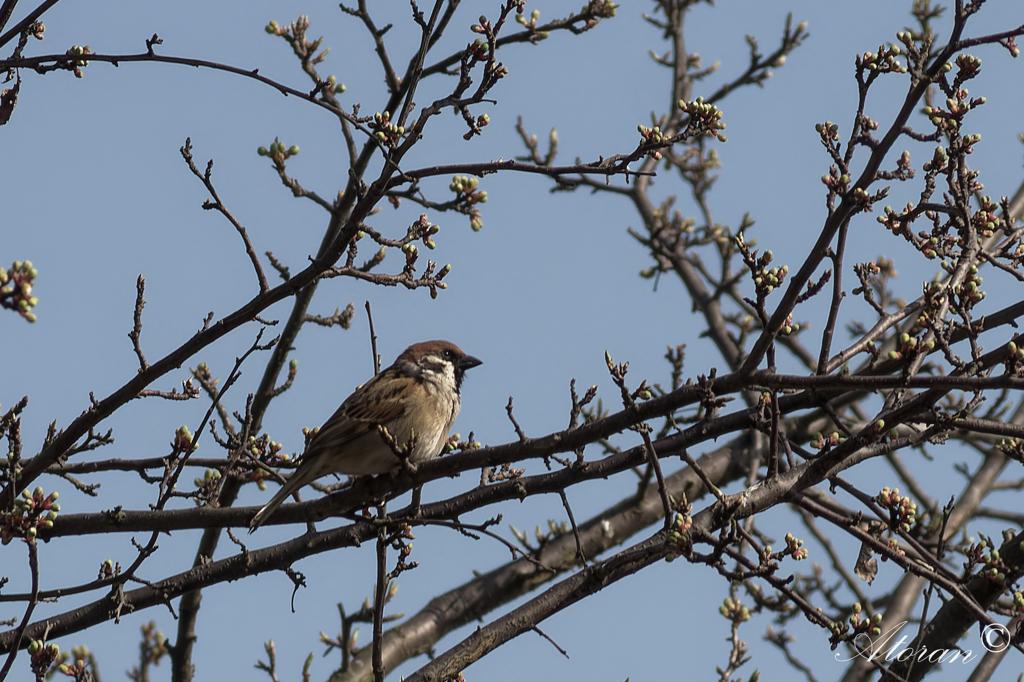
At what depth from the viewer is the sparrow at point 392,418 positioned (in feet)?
16.3

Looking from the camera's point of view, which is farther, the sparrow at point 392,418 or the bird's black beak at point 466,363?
the bird's black beak at point 466,363

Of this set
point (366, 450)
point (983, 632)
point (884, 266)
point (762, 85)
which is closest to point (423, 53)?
point (366, 450)

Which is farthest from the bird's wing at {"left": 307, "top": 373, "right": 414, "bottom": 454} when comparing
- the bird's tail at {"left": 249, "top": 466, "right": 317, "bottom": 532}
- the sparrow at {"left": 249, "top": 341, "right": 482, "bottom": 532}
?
the bird's tail at {"left": 249, "top": 466, "right": 317, "bottom": 532}

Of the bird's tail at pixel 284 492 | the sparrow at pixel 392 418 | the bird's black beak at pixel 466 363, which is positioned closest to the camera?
the bird's tail at pixel 284 492

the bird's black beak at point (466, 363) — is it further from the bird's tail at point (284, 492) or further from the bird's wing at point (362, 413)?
the bird's tail at point (284, 492)

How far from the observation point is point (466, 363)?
615cm

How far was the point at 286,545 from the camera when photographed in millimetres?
4293

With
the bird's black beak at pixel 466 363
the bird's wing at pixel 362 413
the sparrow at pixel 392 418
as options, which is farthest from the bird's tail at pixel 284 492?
the bird's black beak at pixel 466 363

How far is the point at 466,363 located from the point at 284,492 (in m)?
1.84

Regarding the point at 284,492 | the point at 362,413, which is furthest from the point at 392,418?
the point at 284,492

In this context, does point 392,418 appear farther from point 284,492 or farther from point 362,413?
point 284,492

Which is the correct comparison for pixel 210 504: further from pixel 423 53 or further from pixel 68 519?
pixel 423 53

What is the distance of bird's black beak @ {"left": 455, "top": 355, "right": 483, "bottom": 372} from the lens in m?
6.14

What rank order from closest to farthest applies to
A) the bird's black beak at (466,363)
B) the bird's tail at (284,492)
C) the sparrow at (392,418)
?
the bird's tail at (284,492), the sparrow at (392,418), the bird's black beak at (466,363)
